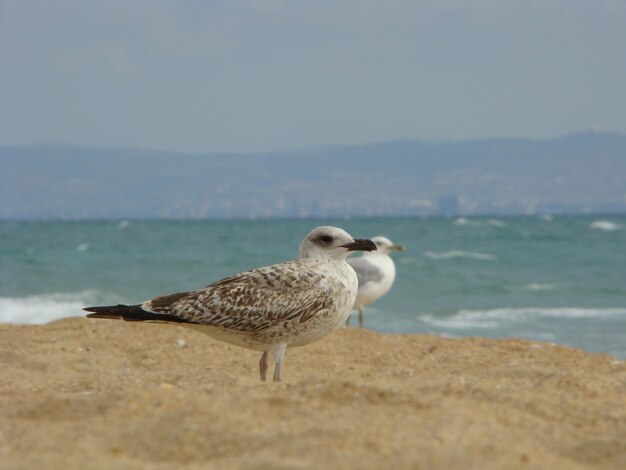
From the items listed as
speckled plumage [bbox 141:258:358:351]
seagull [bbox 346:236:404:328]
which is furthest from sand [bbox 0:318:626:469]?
seagull [bbox 346:236:404:328]

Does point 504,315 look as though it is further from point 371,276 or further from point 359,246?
point 359,246

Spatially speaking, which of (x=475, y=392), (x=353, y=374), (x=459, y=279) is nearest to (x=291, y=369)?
(x=353, y=374)

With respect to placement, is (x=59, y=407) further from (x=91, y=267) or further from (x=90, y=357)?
(x=91, y=267)

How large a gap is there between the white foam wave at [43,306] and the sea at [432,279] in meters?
0.02

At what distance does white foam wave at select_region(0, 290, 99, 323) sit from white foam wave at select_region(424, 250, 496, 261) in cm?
1506

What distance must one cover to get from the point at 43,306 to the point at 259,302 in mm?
12422

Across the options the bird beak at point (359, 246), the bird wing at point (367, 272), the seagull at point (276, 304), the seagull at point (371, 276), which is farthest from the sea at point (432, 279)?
the seagull at point (276, 304)

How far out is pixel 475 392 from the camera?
4.61 m

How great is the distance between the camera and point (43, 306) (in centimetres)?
1714

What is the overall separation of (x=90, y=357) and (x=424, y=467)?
183 inches

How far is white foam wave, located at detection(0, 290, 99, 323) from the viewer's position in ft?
51.3

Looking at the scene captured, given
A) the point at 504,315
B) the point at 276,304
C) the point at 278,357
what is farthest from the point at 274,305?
the point at 504,315

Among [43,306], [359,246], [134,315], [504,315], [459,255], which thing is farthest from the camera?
[459,255]

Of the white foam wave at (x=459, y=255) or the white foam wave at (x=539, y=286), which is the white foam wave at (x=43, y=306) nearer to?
the white foam wave at (x=539, y=286)
